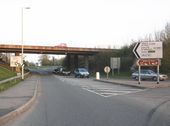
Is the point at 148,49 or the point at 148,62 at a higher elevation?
the point at 148,49

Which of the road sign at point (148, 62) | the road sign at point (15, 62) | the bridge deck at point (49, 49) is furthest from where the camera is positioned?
the bridge deck at point (49, 49)

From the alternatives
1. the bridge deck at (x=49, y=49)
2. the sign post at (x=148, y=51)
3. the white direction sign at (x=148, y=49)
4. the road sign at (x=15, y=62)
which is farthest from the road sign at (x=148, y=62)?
the bridge deck at (x=49, y=49)

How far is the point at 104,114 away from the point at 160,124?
3.12 meters

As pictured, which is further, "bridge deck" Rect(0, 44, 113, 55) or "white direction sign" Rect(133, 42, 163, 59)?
"bridge deck" Rect(0, 44, 113, 55)

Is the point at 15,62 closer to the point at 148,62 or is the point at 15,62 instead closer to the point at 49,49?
the point at 148,62

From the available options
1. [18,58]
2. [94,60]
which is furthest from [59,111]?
[94,60]

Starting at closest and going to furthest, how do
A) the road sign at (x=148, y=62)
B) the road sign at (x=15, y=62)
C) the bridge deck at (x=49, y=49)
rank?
the road sign at (x=148, y=62) < the road sign at (x=15, y=62) < the bridge deck at (x=49, y=49)

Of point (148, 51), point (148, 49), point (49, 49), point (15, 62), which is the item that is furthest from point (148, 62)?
point (49, 49)

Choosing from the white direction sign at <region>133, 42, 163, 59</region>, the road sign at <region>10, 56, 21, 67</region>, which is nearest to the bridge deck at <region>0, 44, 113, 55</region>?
the road sign at <region>10, 56, 21, 67</region>

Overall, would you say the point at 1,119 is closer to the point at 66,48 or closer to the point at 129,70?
the point at 129,70

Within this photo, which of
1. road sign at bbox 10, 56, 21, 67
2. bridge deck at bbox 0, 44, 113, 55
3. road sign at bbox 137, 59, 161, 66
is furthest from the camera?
bridge deck at bbox 0, 44, 113, 55


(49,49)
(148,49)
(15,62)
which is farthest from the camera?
(49,49)

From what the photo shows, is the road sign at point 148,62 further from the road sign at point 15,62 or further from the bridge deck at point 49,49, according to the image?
the bridge deck at point 49,49

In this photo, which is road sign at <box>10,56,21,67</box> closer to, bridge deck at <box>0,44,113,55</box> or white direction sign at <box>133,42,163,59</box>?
white direction sign at <box>133,42,163,59</box>
